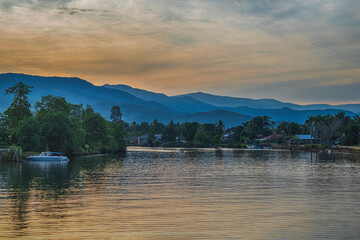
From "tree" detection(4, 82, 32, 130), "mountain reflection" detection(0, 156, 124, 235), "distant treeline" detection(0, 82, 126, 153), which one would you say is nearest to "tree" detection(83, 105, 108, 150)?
"distant treeline" detection(0, 82, 126, 153)

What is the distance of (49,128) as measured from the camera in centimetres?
10044

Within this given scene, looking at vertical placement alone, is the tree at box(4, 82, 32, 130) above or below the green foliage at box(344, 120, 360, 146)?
above

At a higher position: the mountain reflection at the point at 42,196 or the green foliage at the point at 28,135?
the green foliage at the point at 28,135

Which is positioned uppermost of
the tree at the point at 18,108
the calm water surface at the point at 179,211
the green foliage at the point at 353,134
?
the tree at the point at 18,108

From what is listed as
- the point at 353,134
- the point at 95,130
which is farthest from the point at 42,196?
the point at 353,134

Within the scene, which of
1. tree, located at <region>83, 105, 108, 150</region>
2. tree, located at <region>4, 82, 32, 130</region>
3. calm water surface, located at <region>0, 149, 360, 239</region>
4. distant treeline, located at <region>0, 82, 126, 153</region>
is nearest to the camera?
calm water surface, located at <region>0, 149, 360, 239</region>

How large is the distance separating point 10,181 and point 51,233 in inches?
1086

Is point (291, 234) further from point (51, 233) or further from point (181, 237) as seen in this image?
point (51, 233)

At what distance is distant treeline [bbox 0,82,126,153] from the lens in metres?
95.9

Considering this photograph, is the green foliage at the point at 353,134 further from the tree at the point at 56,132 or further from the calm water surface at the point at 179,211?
the calm water surface at the point at 179,211

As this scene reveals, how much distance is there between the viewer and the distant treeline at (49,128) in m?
95.9

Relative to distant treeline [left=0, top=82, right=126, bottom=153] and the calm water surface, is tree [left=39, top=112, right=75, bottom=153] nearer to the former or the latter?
distant treeline [left=0, top=82, right=126, bottom=153]

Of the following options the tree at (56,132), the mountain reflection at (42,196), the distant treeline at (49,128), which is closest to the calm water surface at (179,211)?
the mountain reflection at (42,196)

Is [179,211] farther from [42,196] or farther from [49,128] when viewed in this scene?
[49,128]
